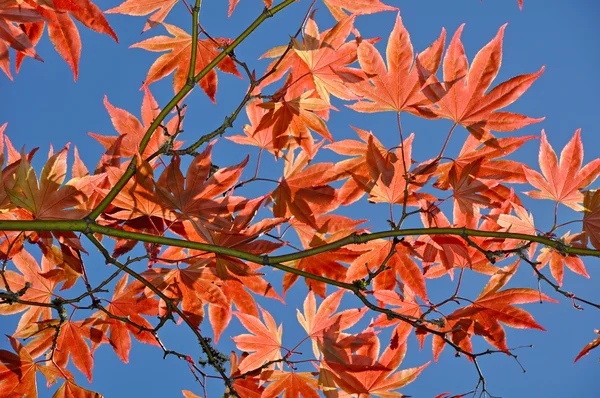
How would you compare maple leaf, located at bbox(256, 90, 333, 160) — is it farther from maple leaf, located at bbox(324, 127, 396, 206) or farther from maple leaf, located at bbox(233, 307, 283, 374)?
maple leaf, located at bbox(233, 307, 283, 374)

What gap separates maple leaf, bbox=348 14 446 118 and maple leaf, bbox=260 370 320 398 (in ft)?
2.55

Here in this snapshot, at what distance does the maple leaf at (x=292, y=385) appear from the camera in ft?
4.89

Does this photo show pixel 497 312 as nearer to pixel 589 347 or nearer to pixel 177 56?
pixel 589 347

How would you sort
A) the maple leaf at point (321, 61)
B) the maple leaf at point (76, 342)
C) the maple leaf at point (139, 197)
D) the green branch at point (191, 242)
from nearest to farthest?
the green branch at point (191, 242) → the maple leaf at point (139, 197) → the maple leaf at point (321, 61) → the maple leaf at point (76, 342)

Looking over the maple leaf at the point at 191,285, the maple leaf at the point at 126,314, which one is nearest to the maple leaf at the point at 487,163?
the maple leaf at the point at 191,285

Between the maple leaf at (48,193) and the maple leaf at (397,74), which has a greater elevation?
the maple leaf at (397,74)

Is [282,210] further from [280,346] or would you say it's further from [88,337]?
[88,337]

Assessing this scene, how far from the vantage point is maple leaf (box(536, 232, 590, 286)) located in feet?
4.91

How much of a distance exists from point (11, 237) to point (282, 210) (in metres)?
0.76

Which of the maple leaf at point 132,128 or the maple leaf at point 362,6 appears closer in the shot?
the maple leaf at point 362,6

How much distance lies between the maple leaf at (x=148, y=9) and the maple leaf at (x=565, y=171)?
1.09 metres

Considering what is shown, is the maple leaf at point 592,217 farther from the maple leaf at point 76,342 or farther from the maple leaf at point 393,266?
the maple leaf at point 76,342

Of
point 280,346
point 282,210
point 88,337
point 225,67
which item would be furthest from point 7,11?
point 280,346

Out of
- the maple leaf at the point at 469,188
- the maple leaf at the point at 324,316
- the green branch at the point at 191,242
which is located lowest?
the green branch at the point at 191,242
